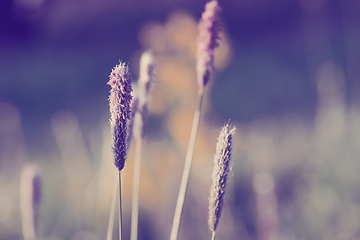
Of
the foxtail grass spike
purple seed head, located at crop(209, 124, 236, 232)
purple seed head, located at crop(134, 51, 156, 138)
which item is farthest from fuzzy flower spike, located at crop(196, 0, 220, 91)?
the foxtail grass spike

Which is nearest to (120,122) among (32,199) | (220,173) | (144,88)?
(220,173)

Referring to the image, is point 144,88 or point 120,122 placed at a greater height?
point 144,88

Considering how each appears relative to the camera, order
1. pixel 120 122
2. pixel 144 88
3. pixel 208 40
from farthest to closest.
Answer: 1. pixel 144 88
2. pixel 208 40
3. pixel 120 122

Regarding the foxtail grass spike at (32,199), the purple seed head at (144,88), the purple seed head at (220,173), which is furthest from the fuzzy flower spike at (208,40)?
the foxtail grass spike at (32,199)

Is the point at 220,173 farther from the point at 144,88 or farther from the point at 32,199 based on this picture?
the point at 32,199

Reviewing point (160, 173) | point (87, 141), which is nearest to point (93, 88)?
point (87, 141)

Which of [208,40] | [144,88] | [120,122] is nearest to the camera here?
[120,122]

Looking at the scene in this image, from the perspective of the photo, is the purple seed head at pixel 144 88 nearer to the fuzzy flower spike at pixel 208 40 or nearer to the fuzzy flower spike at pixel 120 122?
the fuzzy flower spike at pixel 208 40
